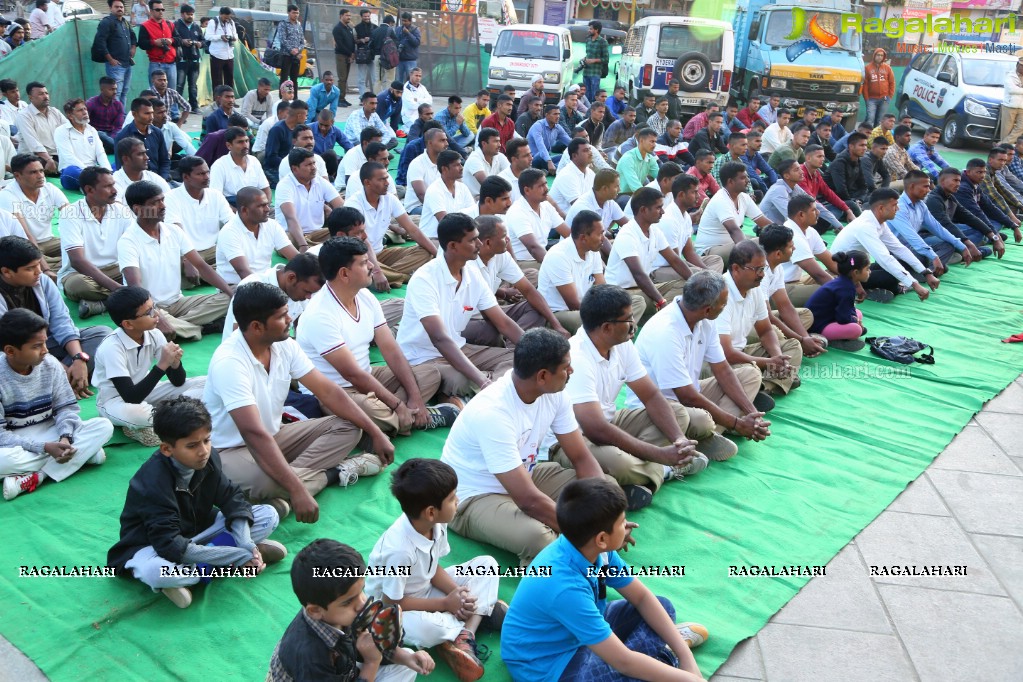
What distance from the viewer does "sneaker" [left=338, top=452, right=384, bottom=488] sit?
459 centimetres

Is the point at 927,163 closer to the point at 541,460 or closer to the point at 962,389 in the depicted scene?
the point at 962,389

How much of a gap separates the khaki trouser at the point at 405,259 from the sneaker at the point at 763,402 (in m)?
3.24

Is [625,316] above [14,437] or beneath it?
above

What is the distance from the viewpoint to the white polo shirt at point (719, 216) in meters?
8.29

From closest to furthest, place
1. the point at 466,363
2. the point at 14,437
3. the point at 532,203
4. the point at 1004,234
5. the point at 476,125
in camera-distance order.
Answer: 1. the point at 14,437
2. the point at 466,363
3. the point at 532,203
4. the point at 1004,234
5. the point at 476,125

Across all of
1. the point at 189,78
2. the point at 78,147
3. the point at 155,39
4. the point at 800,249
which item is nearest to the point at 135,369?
the point at 800,249

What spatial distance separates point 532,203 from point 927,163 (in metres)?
7.27

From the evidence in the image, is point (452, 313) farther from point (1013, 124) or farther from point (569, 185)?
point (1013, 124)

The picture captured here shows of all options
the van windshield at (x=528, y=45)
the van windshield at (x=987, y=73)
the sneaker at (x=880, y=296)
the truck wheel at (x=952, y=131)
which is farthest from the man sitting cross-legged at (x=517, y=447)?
the van windshield at (x=987, y=73)

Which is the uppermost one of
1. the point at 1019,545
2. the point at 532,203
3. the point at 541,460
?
the point at 532,203

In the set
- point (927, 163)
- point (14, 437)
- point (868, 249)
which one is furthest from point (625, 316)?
point (927, 163)

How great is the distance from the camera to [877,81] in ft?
51.7

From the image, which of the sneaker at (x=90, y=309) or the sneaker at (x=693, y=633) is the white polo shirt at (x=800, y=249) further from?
the sneaker at (x=90, y=309)

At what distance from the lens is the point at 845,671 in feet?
11.5
